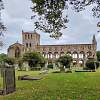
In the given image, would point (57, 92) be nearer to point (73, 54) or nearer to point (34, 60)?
point (34, 60)

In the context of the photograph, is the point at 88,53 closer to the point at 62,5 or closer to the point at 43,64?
the point at 43,64

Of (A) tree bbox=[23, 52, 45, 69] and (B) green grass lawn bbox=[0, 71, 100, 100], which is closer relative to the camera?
(B) green grass lawn bbox=[0, 71, 100, 100]

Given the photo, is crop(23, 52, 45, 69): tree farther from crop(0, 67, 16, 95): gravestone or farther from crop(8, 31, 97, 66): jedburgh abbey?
crop(0, 67, 16, 95): gravestone

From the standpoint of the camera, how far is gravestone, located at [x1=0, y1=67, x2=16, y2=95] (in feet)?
57.5

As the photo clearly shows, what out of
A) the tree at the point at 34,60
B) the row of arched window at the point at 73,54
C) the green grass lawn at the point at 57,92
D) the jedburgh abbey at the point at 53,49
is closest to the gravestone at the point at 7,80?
the green grass lawn at the point at 57,92

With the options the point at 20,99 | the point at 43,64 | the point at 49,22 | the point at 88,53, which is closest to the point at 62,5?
the point at 49,22

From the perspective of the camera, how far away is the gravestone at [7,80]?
17.5 metres

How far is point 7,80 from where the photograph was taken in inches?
714

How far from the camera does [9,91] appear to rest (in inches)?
730

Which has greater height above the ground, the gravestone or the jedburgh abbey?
the jedburgh abbey

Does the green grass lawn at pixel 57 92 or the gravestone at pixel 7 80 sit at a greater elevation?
the gravestone at pixel 7 80

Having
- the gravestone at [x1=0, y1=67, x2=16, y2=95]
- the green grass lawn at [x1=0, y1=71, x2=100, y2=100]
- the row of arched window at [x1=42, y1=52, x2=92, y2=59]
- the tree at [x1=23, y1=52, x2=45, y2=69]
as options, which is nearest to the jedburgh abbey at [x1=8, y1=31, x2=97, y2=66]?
the row of arched window at [x1=42, y1=52, x2=92, y2=59]

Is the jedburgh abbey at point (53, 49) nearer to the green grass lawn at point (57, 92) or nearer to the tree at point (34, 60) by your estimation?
the tree at point (34, 60)

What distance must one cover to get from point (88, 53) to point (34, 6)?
150075mm
